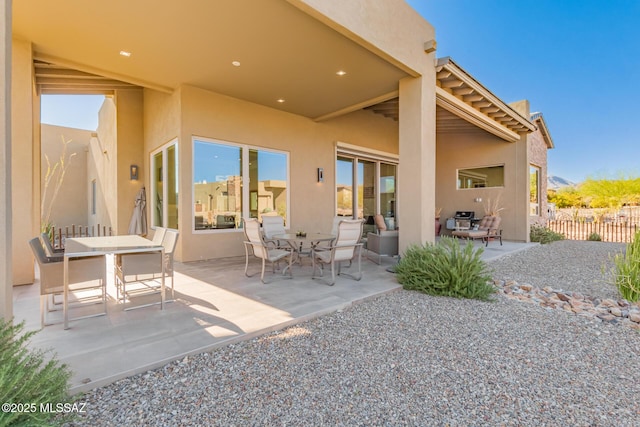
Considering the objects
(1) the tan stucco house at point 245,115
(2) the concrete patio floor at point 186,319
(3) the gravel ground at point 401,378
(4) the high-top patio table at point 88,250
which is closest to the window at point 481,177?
(1) the tan stucco house at point 245,115

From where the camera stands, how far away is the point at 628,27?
58.2 feet

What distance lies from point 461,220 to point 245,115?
7.98 meters

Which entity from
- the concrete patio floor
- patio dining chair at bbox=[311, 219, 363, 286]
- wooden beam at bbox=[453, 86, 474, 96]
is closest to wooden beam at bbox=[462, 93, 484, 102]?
wooden beam at bbox=[453, 86, 474, 96]

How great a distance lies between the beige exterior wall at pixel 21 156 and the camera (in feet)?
14.0

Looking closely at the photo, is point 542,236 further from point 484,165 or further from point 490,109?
point 490,109

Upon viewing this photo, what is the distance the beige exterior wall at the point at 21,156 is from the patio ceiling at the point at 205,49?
1.29 feet

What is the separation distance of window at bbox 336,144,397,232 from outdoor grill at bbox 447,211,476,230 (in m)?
2.13

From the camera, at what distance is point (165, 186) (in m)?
6.91

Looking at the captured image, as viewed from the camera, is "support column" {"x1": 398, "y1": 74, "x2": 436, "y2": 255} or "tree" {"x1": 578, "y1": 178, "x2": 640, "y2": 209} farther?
"tree" {"x1": 578, "y1": 178, "x2": 640, "y2": 209}

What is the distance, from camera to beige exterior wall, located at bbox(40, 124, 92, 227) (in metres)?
13.1

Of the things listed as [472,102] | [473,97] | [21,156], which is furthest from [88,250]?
[472,102]

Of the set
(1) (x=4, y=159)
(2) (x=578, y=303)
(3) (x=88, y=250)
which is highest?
(1) (x=4, y=159)

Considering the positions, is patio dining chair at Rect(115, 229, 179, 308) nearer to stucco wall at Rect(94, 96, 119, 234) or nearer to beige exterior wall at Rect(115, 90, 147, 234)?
beige exterior wall at Rect(115, 90, 147, 234)

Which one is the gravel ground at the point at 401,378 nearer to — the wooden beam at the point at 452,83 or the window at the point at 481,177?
the wooden beam at the point at 452,83
